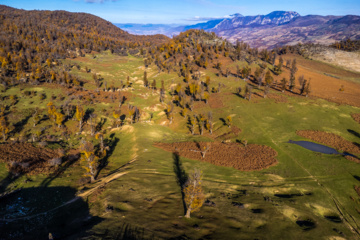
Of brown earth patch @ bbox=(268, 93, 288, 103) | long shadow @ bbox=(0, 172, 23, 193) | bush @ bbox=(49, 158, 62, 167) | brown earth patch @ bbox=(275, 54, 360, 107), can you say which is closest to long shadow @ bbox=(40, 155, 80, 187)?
bush @ bbox=(49, 158, 62, 167)

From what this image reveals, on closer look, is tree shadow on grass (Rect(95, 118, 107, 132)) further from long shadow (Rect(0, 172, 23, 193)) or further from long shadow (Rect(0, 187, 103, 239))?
long shadow (Rect(0, 187, 103, 239))

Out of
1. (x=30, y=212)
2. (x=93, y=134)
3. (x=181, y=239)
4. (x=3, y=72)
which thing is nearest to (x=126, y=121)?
(x=93, y=134)

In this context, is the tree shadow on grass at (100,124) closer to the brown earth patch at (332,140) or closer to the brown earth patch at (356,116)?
the brown earth patch at (332,140)

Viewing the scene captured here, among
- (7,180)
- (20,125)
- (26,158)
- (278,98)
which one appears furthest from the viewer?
(278,98)

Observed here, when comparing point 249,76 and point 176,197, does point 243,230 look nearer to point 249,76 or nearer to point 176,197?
point 176,197

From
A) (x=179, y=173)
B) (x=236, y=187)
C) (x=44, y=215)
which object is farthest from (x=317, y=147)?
(x=44, y=215)

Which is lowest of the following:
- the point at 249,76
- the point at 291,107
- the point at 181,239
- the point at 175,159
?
the point at 175,159

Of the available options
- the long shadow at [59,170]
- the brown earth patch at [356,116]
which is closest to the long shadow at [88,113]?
the long shadow at [59,170]

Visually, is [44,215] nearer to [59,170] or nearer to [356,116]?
[59,170]
